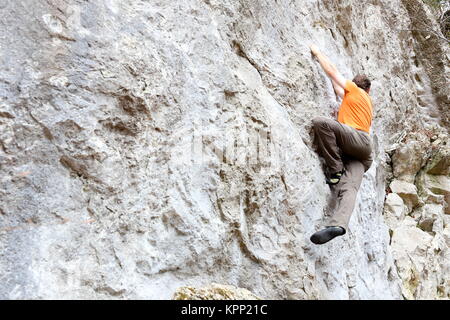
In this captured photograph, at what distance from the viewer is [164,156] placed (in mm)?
4488

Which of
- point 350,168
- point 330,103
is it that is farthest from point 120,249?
point 330,103

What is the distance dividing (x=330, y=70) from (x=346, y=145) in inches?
49.0

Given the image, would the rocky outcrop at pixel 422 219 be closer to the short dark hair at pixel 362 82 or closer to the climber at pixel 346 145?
the climber at pixel 346 145

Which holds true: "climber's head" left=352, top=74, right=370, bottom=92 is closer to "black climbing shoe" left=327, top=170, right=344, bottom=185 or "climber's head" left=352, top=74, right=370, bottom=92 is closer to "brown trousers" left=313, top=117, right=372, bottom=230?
"brown trousers" left=313, top=117, right=372, bottom=230

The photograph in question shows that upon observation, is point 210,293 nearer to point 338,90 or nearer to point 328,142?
point 328,142

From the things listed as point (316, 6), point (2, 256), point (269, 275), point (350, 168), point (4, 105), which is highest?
point (316, 6)

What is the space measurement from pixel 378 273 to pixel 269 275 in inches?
99.3

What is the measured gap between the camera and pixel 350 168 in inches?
238

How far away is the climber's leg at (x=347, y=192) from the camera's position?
536 centimetres

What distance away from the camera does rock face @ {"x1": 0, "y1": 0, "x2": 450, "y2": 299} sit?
387 cm

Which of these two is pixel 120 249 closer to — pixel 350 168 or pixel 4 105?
pixel 4 105

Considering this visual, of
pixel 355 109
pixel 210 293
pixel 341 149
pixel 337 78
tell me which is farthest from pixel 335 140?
pixel 210 293

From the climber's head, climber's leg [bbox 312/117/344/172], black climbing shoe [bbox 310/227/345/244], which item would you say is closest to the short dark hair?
the climber's head

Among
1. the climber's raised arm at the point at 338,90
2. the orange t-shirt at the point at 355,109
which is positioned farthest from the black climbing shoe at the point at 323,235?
the climber's raised arm at the point at 338,90
